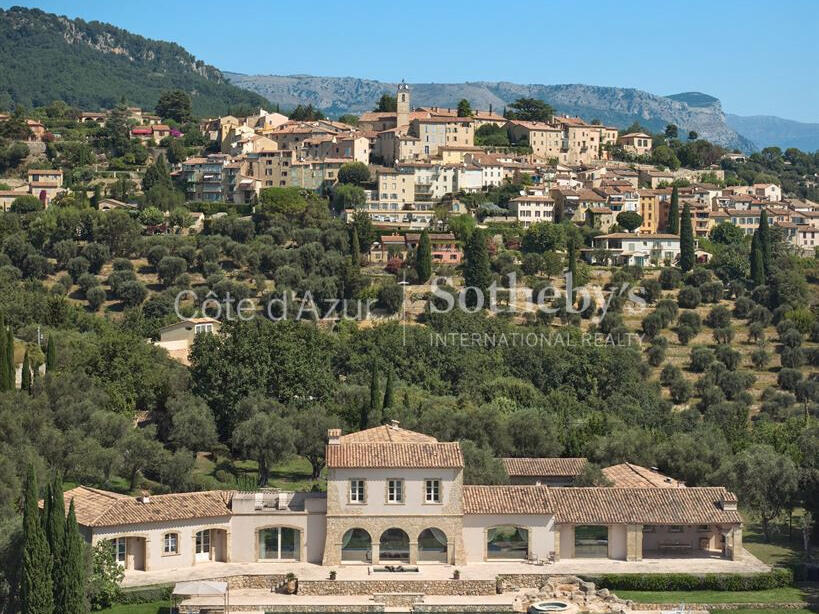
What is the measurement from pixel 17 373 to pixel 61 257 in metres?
24.4

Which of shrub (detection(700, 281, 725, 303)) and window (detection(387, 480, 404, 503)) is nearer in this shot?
window (detection(387, 480, 404, 503))

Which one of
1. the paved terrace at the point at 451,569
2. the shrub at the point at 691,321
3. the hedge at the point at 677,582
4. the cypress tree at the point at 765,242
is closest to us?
the hedge at the point at 677,582

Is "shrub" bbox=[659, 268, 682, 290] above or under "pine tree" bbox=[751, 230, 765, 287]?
under

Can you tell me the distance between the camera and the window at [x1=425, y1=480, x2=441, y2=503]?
3306cm

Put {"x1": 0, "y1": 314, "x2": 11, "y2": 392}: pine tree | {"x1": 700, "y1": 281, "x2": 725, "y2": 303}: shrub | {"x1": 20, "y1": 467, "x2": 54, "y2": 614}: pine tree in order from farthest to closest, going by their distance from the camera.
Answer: {"x1": 700, "y1": 281, "x2": 725, "y2": 303}: shrub → {"x1": 0, "y1": 314, "x2": 11, "y2": 392}: pine tree → {"x1": 20, "y1": 467, "x2": 54, "y2": 614}: pine tree

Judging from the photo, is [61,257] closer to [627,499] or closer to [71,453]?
[71,453]

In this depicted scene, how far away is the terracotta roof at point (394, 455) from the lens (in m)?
32.8

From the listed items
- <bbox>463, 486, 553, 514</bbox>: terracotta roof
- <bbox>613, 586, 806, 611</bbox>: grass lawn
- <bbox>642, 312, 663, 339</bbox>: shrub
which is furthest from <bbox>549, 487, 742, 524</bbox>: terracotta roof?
<bbox>642, 312, 663, 339</bbox>: shrub

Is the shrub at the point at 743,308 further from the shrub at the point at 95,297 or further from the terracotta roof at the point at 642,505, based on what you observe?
the terracotta roof at the point at 642,505

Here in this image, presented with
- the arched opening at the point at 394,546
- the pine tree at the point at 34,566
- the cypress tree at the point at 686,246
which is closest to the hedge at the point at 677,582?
the arched opening at the point at 394,546

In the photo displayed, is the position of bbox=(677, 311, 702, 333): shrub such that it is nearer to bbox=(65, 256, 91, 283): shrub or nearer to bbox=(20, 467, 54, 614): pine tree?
bbox=(65, 256, 91, 283): shrub

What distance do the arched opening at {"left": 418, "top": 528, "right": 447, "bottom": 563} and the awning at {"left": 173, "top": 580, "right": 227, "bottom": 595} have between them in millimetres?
5290

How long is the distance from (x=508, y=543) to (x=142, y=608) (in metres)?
9.03

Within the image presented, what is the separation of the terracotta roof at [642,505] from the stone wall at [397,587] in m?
3.24
